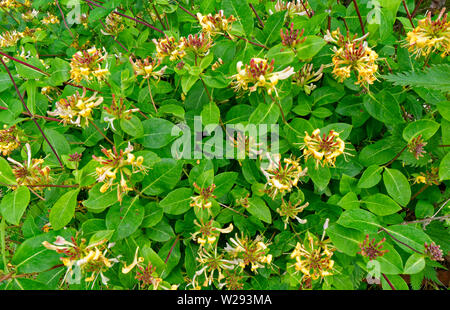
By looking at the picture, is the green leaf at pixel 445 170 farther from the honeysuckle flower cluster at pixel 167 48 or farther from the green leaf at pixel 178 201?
the honeysuckle flower cluster at pixel 167 48

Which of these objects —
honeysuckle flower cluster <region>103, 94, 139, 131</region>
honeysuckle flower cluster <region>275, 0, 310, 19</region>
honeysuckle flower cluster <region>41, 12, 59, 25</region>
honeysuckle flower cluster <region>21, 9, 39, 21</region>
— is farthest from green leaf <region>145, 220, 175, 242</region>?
honeysuckle flower cluster <region>21, 9, 39, 21</region>

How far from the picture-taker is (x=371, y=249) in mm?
1036

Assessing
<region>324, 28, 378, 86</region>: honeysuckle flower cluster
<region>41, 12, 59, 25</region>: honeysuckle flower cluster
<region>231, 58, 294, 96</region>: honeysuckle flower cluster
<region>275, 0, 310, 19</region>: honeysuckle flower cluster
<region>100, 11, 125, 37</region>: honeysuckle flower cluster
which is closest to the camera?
<region>231, 58, 294, 96</region>: honeysuckle flower cluster

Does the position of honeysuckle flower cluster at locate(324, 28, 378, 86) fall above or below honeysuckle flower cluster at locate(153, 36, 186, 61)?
below

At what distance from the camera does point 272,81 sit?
88 cm

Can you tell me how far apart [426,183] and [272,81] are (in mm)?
838

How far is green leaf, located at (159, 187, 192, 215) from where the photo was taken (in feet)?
3.53

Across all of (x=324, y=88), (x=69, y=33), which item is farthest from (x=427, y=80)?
(x=69, y=33)

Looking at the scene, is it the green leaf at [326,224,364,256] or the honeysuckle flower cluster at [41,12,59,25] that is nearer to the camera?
the green leaf at [326,224,364,256]

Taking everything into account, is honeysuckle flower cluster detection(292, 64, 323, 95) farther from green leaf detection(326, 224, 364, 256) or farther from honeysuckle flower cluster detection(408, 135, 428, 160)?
green leaf detection(326, 224, 364, 256)

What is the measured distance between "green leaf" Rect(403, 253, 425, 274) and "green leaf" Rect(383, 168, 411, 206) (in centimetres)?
20

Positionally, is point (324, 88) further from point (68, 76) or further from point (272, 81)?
point (68, 76)

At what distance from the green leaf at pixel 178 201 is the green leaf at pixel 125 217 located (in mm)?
97

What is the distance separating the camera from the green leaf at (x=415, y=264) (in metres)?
1.03
